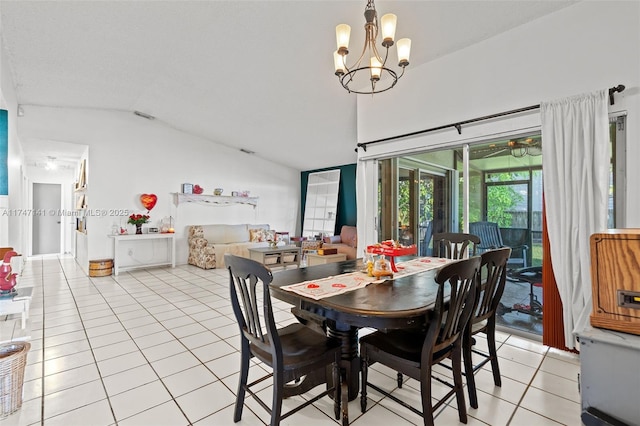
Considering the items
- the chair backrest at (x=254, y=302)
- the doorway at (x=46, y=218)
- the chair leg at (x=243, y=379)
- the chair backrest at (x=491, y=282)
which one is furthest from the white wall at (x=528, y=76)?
the doorway at (x=46, y=218)

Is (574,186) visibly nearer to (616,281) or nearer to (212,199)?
(616,281)

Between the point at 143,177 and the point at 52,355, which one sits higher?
the point at 143,177

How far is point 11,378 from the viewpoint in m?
→ 1.75

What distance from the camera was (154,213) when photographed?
6.37 m

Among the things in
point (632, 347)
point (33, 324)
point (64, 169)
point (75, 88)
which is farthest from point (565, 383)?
point (64, 169)

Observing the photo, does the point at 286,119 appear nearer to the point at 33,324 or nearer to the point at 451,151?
the point at 451,151

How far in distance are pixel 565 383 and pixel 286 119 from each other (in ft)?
16.1

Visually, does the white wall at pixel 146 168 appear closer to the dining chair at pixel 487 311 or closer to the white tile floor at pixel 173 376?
the white tile floor at pixel 173 376

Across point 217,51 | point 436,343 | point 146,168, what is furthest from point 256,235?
point 436,343

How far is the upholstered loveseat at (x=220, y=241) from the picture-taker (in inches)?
239

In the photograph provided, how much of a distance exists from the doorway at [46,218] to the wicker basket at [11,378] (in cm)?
811

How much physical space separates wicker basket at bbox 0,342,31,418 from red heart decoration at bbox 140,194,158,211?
468 cm

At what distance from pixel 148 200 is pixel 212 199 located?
1371 mm

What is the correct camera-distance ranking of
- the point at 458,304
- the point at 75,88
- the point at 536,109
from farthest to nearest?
the point at 75,88
the point at 536,109
the point at 458,304
